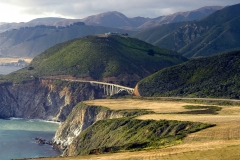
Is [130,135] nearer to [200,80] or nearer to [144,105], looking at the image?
[144,105]

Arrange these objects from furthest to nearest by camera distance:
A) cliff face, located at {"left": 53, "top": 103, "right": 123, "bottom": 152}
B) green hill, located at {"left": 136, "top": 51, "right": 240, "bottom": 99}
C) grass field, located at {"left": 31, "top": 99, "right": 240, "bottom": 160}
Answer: green hill, located at {"left": 136, "top": 51, "right": 240, "bottom": 99}
cliff face, located at {"left": 53, "top": 103, "right": 123, "bottom": 152}
grass field, located at {"left": 31, "top": 99, "right": 240, "bottom": 160}

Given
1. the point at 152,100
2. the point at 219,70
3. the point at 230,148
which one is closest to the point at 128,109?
the point at 152,100

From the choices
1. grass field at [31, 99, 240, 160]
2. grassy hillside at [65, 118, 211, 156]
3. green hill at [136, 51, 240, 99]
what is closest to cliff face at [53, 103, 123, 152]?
grassy hillside at [65, 118, 211, 156]

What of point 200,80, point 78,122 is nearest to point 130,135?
point 78,122

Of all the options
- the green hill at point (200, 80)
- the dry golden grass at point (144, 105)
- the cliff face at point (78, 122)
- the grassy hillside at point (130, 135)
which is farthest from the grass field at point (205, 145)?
the green hill at point (200, 80)

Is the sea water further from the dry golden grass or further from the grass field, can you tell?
the grass field

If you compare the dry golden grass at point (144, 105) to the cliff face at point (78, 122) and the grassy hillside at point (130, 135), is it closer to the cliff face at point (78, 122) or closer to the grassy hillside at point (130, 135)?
the cliff face at point (78, 122)
